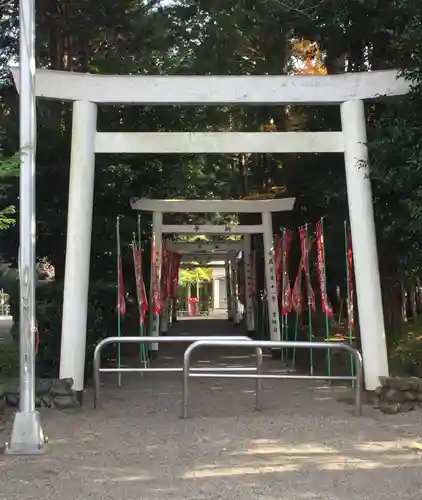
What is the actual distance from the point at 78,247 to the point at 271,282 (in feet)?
21.8

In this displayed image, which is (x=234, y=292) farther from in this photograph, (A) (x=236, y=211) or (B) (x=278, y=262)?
(B) (x=278, y=262)

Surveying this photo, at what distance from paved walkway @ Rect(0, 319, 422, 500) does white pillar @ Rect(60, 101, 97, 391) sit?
0.66 metres

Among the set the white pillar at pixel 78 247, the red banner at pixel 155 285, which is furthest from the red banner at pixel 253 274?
the white pillar at pixel 78 247

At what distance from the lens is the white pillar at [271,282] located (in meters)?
14.7

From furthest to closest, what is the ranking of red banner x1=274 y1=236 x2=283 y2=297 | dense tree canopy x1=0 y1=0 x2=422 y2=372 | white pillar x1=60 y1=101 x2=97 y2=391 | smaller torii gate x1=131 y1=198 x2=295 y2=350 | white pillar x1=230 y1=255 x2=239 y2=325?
1. white pillar x1=230 y1=255 x2=239 y2=325
2. red banner x1=274 y1=236 x2=283 y2=297
3. smaller torii gate x1=131 y1=198 x2=295 y2=350
4. dense tree canopy x1=0 y1=0 x2=422 y2=372
5. white pillar x1=60 y1=101 x2=97 y2=391

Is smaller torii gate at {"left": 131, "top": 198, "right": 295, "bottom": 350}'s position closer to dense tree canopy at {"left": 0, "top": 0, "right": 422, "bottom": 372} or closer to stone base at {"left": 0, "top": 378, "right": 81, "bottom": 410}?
dense tree canopy at {"left": 0, "top": 0, "right": 422, "bottom": 372}

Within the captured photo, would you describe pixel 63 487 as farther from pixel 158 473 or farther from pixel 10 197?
pixel 10 197

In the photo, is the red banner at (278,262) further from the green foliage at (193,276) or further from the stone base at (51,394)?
the green foliage at (193,276)

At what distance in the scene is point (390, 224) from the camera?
9258 millimetres

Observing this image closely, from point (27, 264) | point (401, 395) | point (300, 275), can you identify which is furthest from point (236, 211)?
point (27, 264)

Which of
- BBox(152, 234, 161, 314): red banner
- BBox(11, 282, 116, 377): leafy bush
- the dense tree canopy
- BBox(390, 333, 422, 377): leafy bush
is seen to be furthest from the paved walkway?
BBox(152, 234, 161, 314): red banner

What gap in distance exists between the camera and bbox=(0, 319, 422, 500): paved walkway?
5.18 metres

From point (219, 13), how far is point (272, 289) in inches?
221

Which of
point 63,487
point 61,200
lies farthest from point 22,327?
point 61,200
